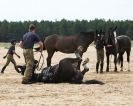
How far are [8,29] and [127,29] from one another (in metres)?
30.7

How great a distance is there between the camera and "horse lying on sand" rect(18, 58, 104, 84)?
16844mm

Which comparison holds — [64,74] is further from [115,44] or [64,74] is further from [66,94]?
[115,44]

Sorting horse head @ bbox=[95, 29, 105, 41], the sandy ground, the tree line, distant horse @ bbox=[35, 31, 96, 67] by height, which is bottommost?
the tree line

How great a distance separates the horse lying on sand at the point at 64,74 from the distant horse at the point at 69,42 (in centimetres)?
610

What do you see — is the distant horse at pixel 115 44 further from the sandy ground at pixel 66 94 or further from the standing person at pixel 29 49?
the sandy ground at pixel 66 94

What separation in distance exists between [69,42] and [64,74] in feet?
24.5

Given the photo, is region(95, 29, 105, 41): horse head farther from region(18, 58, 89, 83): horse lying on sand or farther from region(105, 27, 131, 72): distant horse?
region(18, 58, 89, 83): horse lying on sand

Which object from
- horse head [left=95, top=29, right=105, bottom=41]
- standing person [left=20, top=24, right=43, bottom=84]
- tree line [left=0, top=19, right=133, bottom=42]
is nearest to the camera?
standing person [left=20, top=24, right=43, bottom=84]

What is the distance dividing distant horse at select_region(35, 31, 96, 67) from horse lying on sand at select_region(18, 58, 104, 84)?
20.0ft

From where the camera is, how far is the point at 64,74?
673 inches

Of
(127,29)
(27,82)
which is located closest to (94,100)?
(27,82)

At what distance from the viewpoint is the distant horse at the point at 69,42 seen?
23795 millimetres

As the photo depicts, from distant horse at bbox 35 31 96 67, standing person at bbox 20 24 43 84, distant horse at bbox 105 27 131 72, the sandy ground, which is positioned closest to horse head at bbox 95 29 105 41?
distant horse at bbox 35 31 96 67

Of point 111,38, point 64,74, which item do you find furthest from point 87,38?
point 64,74
